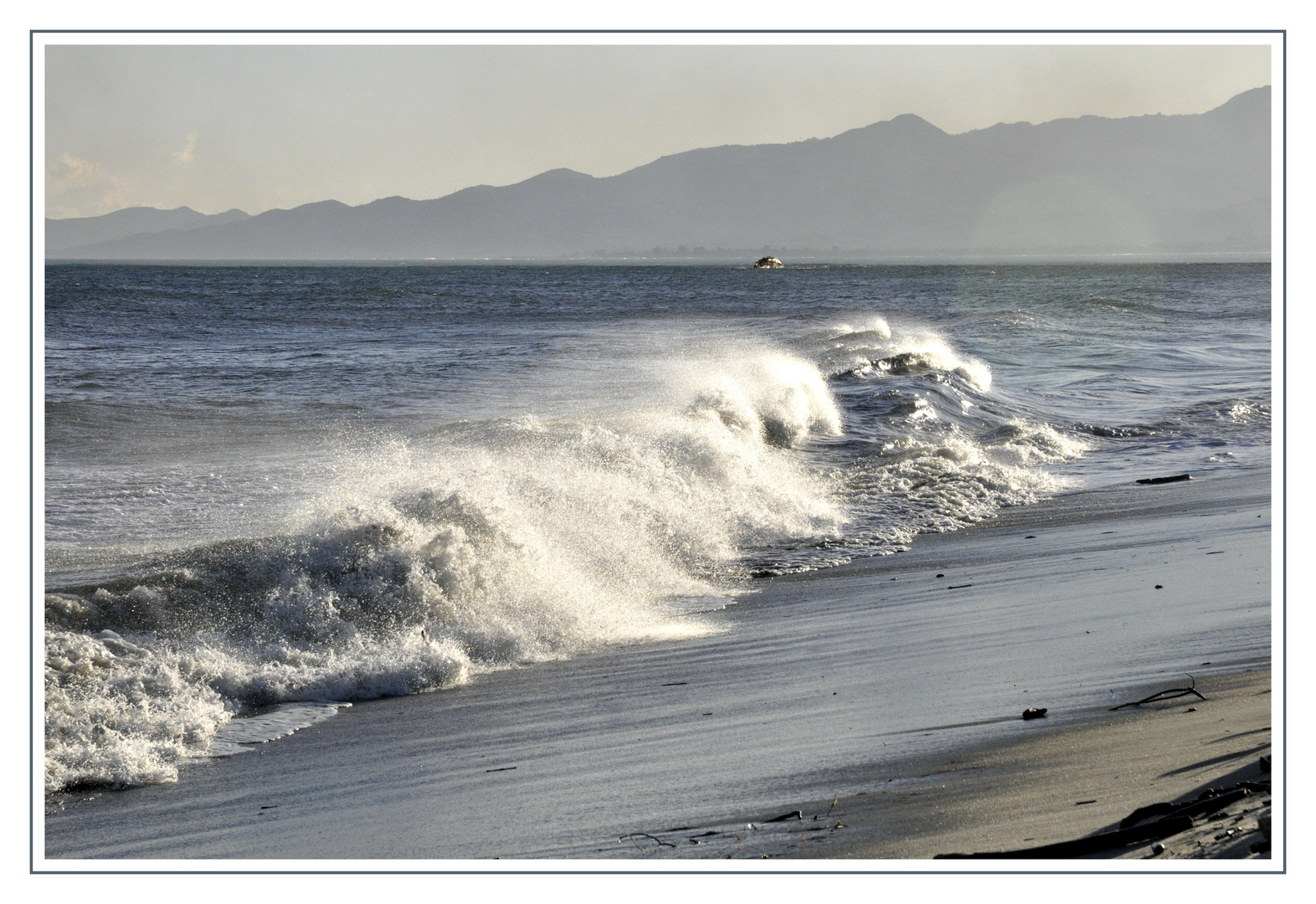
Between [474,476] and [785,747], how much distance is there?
3.56 meters

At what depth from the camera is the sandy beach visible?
3.17m

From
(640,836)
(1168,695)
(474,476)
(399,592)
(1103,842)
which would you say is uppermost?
(474,476)

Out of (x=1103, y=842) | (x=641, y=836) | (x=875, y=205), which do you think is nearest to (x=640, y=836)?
(x=641, y=836)

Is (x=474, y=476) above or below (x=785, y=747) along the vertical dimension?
above

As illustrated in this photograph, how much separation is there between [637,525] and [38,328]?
3847 millimetres

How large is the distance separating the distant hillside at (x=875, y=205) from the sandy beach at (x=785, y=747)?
264 centimetres

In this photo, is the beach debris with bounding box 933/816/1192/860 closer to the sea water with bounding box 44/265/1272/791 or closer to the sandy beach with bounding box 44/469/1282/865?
the sandy beach with bounding box 44/469/1282/865

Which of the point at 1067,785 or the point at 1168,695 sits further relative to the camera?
the point at 1168,695

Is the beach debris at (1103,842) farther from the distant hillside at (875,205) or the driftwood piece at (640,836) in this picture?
the distant hillside at (875,205)

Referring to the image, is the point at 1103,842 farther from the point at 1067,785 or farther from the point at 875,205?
the point at 875,205

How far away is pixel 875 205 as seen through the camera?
4272 centimetres

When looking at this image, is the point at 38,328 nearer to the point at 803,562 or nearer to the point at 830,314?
the point at 803,562

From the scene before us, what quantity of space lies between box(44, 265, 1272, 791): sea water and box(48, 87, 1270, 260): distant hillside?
6.42ft

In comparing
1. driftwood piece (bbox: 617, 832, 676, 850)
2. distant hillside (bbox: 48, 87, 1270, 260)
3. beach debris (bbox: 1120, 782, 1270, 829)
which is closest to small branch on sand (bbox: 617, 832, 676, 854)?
driftwood piece (bbox: 617, 832, 676, 850)
